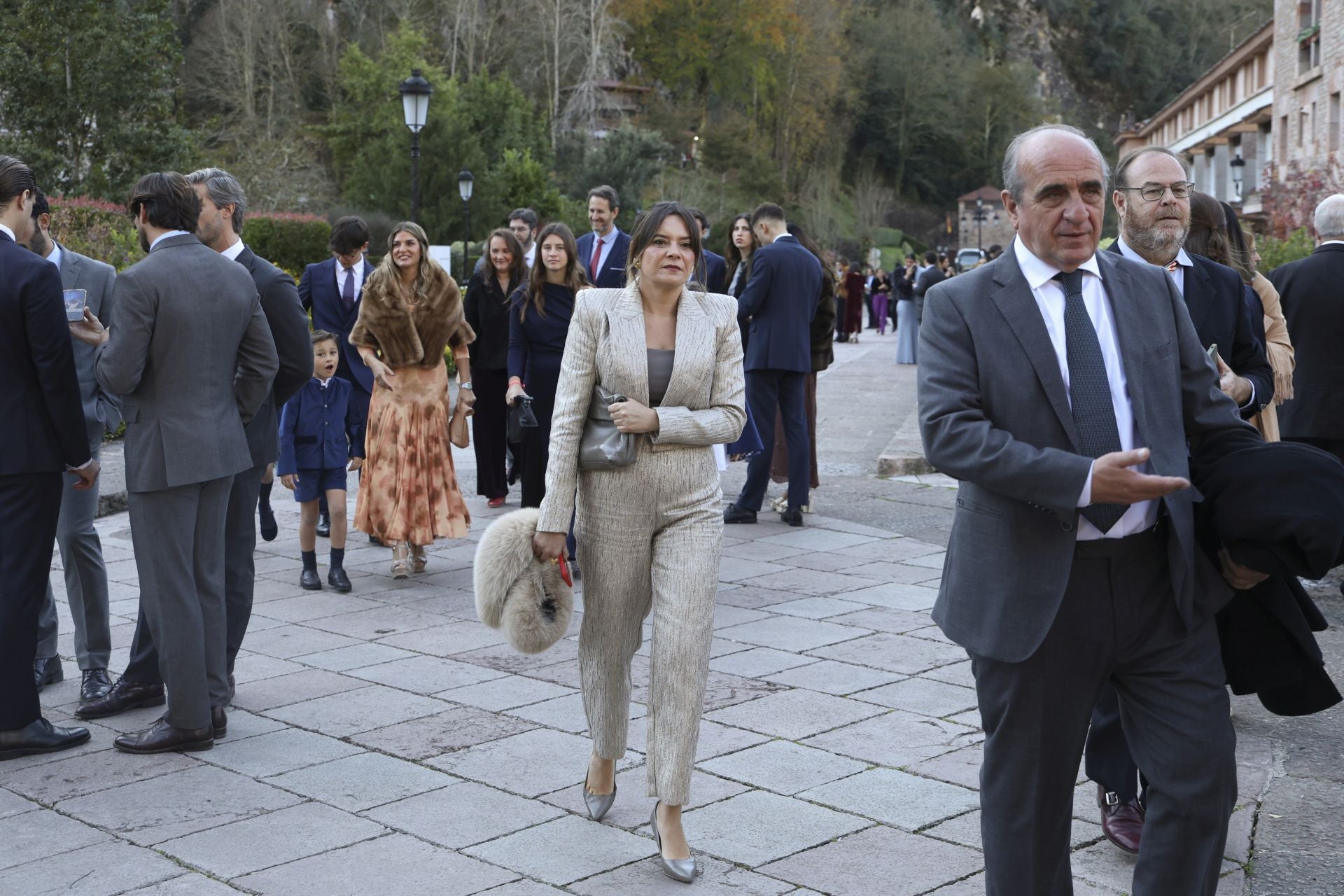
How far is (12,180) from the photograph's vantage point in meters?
5.21

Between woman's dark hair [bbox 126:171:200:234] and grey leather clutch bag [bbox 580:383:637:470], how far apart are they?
190cm

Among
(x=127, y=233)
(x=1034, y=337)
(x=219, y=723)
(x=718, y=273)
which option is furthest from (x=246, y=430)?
(x=127, y=233)

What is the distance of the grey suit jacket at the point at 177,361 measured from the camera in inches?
197

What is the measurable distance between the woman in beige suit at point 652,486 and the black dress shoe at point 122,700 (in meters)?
2.24

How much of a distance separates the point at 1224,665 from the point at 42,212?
463 cm

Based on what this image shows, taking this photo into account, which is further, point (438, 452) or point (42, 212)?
point (438, 452)

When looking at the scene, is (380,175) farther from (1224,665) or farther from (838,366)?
(1224,665)

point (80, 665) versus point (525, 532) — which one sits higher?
point (525, 532)

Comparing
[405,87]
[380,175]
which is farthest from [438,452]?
[380,175]

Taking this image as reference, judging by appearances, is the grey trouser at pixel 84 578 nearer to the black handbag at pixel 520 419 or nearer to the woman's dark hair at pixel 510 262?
the black handbag at pixel 520 419

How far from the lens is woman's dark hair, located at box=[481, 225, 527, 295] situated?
935 centimetres

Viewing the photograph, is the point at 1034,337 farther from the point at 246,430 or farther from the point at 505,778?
the point at 246,430

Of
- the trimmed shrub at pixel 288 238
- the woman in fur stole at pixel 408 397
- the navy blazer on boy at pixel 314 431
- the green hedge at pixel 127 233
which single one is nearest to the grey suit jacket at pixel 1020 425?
the green hedge at pixel 127 233

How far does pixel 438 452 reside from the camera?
26.9 feet
